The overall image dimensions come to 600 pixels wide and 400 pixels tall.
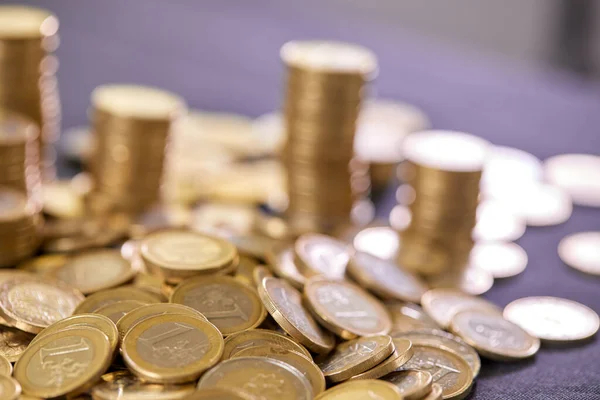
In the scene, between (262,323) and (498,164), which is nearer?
(262,323)

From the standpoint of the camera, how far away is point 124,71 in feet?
11.0

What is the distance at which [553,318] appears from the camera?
179 centimetres

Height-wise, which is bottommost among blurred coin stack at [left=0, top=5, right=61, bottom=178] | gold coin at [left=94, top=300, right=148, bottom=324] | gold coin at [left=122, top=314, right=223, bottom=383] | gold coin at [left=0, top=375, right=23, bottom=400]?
gold coin at [left=0, top=375, right=23, bottom=400]

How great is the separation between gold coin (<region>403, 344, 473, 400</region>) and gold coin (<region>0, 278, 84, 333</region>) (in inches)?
27.7

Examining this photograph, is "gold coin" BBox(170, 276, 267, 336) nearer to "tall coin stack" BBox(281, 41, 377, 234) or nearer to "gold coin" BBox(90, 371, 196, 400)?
"gold coin" BBox(90, 371, 196, 400)

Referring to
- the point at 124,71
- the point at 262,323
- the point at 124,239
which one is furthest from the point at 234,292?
the point at 124,71

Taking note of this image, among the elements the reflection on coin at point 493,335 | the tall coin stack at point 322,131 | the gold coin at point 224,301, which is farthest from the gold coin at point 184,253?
the reflection on coin at point 493,335

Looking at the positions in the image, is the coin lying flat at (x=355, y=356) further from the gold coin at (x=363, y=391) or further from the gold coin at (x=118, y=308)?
the gold coin at (x=118, y=308)

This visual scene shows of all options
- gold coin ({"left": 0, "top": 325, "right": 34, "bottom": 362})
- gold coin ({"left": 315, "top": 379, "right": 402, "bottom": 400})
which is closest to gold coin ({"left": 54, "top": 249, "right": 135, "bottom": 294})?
gold coin ({"left": 0, "top": 325, "right": 34, "bottom": 362})

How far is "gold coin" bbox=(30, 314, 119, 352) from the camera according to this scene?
1.39m

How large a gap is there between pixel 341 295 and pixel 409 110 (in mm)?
1560

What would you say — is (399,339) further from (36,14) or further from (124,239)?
(36,14)

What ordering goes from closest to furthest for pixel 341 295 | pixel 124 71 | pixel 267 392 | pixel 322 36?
pixel 267 392 → pixel 341 295 → pixel 124 71 → pixel 322 36

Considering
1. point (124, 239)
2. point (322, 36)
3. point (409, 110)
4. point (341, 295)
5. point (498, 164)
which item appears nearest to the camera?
point (341, 295)
